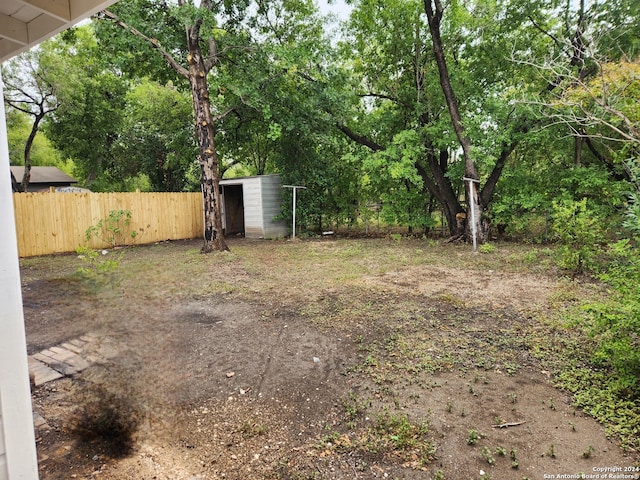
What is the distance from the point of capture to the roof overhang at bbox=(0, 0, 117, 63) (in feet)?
4.47

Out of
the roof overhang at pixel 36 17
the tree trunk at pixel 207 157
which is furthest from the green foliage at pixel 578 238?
the tree trunk at pixel 207 157

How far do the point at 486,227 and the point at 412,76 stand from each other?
457cm

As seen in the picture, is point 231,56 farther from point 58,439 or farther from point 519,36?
point 58,439

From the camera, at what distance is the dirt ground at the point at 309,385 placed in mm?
1658

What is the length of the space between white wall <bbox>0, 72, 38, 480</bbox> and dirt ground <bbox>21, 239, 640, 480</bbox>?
1.79 ft

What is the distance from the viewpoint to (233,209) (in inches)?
484

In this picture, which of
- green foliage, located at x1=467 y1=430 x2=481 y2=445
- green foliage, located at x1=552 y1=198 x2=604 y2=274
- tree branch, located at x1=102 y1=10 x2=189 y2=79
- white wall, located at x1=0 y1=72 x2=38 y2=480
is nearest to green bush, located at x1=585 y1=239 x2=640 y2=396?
green foliage, located at x1=467 y1=430 x2=481 y2=445

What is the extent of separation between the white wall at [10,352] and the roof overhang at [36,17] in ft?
1.63

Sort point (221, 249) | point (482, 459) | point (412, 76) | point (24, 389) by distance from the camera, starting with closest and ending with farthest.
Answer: point (24, 389) → point (482, 459) → point (221, 249) → point (412, 76)

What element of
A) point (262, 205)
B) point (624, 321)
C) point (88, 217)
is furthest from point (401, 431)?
point (262, 205)

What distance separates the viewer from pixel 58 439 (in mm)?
1805

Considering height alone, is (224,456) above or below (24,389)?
below

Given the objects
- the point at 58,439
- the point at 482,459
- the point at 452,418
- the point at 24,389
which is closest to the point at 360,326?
the point at 452,418

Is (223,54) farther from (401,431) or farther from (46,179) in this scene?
(46,179)
